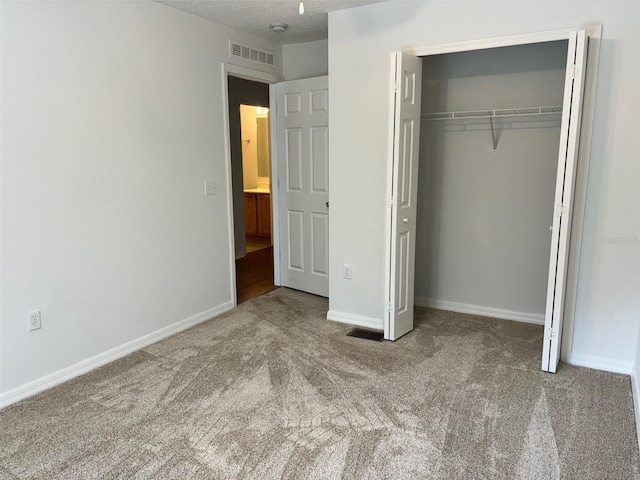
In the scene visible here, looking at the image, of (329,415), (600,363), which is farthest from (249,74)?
(600,363)

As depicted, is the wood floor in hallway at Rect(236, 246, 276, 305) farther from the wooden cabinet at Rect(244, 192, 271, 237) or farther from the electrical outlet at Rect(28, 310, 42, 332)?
the electrical outlet at Rect(28, 310, 42, 332)

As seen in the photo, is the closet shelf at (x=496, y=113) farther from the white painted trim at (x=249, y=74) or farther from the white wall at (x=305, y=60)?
the white painted trim at (x=249, y=74)

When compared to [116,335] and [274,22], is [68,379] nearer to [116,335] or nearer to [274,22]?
[116,335]

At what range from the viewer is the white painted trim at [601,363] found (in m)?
3.01

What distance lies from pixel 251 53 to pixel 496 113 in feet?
7.28

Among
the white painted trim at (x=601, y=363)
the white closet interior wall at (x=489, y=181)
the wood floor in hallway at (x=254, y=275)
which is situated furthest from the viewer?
the wood floor in hallway at (x=254, y=275)

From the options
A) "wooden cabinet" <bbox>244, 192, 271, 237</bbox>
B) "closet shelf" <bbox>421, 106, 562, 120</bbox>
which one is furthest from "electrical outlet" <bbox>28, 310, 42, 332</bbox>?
"wooden cabinet" <bbox>244, 192, 271, 237</bbox>

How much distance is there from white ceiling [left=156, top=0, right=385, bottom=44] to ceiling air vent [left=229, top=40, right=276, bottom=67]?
13cm

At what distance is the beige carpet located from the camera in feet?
7.10

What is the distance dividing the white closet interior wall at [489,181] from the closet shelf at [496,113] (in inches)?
2.2

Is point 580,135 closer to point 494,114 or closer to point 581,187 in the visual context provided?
point 581,187

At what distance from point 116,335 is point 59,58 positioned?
1.83 metres

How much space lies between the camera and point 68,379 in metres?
2.98

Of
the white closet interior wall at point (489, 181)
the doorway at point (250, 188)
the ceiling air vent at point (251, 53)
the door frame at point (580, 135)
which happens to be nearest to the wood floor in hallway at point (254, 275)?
the doorway at point (250, 188)
